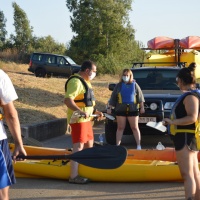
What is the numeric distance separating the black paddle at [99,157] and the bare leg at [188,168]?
0.97m

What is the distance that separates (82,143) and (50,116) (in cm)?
766

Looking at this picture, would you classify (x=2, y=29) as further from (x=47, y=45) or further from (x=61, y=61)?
(x=61, y=61)

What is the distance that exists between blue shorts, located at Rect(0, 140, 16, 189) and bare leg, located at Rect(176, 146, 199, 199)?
2.06 meters

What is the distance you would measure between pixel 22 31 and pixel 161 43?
4823cm

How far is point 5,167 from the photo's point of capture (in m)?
4.91

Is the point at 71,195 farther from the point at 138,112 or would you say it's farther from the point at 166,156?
the point at 138,112

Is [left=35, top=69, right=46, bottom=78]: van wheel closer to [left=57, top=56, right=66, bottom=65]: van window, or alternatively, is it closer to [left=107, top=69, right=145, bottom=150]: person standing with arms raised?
[left=57, top=56, right=66, bottom=65]: van window

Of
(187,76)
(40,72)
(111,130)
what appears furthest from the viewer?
(40,72)

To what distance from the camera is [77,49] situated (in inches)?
1954

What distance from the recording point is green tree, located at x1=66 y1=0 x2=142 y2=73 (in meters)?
48.6

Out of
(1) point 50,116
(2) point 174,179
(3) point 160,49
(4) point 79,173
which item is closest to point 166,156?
(2) point 174,179

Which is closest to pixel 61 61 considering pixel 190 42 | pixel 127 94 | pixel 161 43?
pixel 161 43

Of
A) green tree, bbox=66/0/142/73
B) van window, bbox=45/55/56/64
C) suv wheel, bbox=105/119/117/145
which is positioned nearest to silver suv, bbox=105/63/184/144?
suv wheel, bbox=105/119/117/145

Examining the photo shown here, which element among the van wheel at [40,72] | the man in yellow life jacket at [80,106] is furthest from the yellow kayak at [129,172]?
the van wheel at [40,72]
